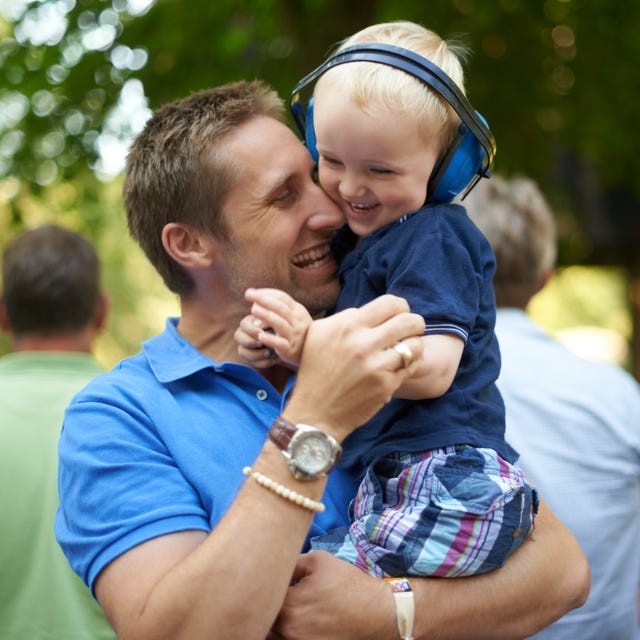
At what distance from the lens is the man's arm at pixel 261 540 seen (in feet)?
6.16

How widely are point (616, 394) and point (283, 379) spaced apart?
1.53m

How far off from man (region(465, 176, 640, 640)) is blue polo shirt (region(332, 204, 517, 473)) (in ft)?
4.01

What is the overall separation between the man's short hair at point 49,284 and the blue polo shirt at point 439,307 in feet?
6.94

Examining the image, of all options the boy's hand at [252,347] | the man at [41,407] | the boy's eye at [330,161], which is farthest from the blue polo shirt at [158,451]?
the man at [41,407]

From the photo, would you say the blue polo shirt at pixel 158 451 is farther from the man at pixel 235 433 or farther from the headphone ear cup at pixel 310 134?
the headphone ear cup at pixel 310 134

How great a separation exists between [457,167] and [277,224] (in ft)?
1.61

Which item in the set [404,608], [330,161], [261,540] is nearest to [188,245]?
[330,161]

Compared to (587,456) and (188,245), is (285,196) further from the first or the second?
(587,456)

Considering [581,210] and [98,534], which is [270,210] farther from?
[581,210]

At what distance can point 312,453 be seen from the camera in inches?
76.5

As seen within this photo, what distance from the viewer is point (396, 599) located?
2.08 m

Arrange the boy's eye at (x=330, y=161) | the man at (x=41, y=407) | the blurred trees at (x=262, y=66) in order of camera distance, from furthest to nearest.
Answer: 1. the blurred trees at (x=262, y=66)
2. the man at (x=41, y=407)
3. the boy's eye at (x=330, y=161)

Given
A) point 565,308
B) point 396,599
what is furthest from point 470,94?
point 565,308

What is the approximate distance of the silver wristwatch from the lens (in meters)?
1.93
